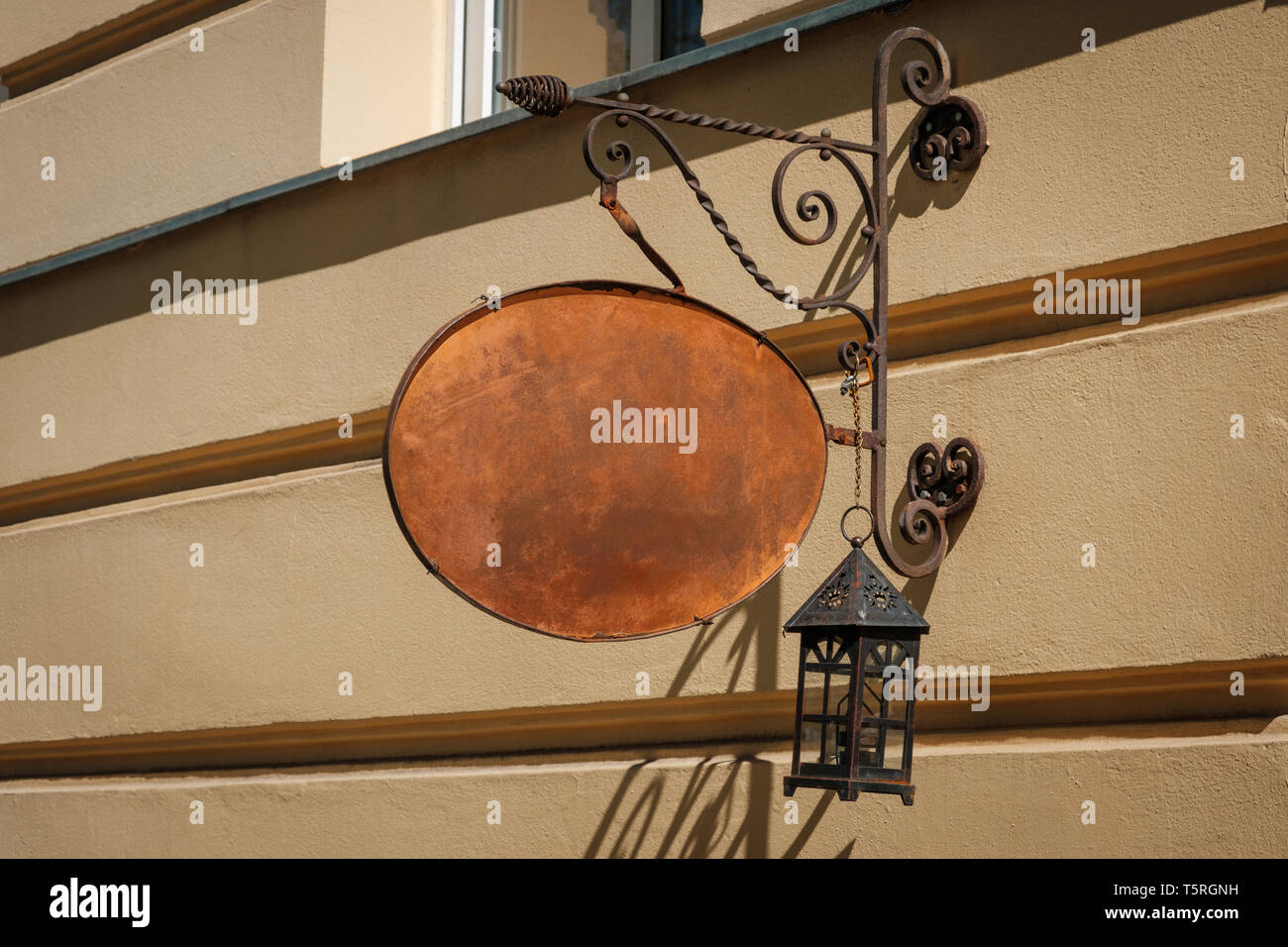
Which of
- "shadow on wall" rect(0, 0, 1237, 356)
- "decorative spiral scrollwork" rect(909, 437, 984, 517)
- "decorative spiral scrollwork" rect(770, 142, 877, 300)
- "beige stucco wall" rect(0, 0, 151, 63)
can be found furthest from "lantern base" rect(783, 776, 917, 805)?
"beige stucco wall" rect(0, 0, 151, 63)

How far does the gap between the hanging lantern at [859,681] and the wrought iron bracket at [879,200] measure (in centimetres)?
17

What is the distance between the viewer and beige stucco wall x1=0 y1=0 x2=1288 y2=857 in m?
3.02

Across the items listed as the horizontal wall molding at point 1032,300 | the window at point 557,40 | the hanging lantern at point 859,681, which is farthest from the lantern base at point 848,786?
the window at point 557,40

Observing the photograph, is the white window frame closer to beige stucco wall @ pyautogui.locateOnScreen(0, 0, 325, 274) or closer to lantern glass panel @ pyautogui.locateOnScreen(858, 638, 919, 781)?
beige stucco wall @ pyautogui.locateOnScreen(0, 0, 325, 274)

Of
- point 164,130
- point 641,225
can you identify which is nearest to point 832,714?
point 641,225

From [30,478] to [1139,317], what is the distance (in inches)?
147

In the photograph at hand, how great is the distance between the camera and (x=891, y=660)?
9.73ft

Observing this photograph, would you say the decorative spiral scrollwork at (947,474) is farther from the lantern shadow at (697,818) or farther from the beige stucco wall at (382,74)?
the beige stucco wall at (382,74)

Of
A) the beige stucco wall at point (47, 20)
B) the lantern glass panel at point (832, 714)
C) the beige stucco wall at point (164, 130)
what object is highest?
the beige stucco wall at point (47, 20)

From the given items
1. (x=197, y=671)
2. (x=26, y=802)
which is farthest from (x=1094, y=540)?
(x=26, y=802)

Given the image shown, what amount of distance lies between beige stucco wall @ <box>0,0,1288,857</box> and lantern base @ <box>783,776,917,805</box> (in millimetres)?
364

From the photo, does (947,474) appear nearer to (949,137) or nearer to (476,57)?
(949,137)

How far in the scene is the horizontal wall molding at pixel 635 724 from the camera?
2982mm

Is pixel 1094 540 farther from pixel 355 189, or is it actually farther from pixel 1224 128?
pixel 355 189
